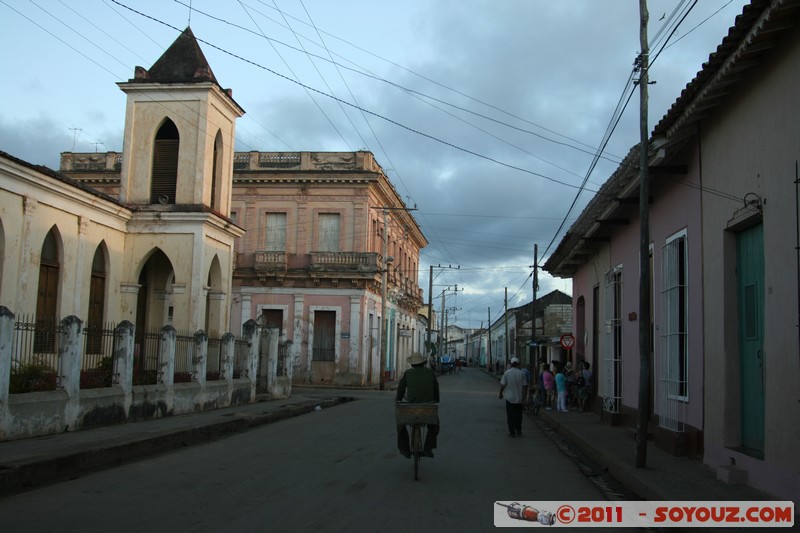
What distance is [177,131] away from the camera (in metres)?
23.2

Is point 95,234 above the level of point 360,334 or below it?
above

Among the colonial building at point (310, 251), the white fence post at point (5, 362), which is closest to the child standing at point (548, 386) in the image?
the colonial building at point (310, 251)

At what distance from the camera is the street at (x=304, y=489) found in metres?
7.11

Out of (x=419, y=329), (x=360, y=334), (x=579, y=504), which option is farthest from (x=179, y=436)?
(x=419, y=329)

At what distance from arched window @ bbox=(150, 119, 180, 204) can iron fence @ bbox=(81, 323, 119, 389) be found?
24.4ft

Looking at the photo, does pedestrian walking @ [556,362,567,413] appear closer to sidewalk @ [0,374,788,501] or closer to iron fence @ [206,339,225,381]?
sidewalk @ [0,374,788,501]

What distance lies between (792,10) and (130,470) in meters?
9.94

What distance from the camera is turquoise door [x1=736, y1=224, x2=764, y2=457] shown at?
922cm

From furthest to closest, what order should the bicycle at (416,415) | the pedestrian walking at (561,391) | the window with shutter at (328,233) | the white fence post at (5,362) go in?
1. the window with shutter at (328,233)
2. the pedestrian walking at (561,391)
3. the white fence post at (5,362)
4. the bicycle at (416,415)

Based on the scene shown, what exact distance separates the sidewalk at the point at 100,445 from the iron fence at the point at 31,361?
3.31 ft

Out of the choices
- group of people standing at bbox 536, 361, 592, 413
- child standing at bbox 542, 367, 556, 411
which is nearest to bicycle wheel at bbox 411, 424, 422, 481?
group of people standing at bbox 536, 361, 592, 413

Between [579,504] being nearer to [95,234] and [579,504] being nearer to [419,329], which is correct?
[95,234]

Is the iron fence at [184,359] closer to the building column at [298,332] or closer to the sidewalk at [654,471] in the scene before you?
the sidewalk at [654,471]

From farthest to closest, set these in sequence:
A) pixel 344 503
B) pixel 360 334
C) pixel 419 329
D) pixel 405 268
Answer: pixel 419 329, pixel 405 268, pixel 360 334, pixel 344 503
